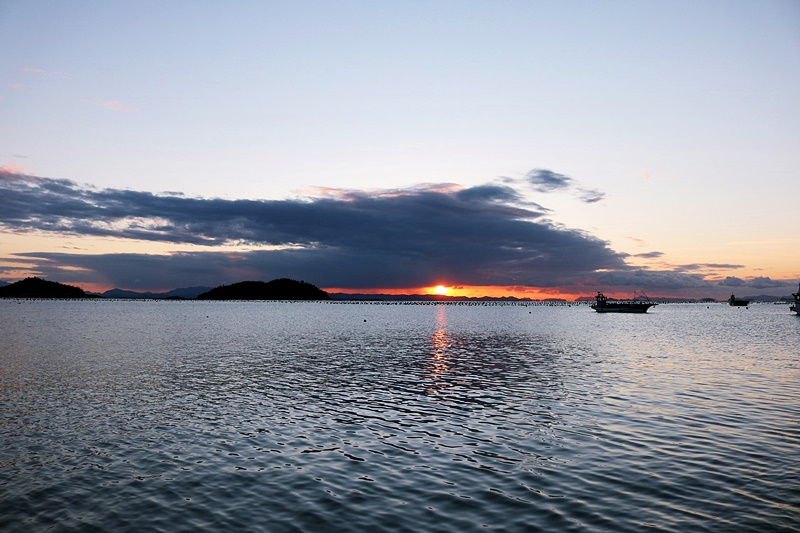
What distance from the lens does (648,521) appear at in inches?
614

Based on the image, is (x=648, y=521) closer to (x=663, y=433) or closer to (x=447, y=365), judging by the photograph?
(x=663, y=433)

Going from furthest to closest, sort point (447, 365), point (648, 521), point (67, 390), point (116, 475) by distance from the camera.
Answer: point (447, 365), point (67, 390), point (116, 475), point (648, 521)

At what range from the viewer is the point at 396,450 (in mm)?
23203

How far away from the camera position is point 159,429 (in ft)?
88.0

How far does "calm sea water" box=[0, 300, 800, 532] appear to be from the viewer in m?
16.2

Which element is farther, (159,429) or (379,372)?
(379,372)

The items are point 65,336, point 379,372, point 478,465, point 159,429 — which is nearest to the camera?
point 478,465

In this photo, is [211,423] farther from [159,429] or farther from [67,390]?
[67,390]

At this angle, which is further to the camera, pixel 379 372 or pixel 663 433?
pixel 379 372

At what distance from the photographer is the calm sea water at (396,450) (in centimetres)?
1619

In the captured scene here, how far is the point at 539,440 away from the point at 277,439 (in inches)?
→ 494

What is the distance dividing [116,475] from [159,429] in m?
7.26

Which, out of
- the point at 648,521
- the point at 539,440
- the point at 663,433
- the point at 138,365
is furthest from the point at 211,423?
the point at 138,365

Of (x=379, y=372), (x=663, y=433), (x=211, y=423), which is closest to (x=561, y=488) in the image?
(x=663, y=433)
